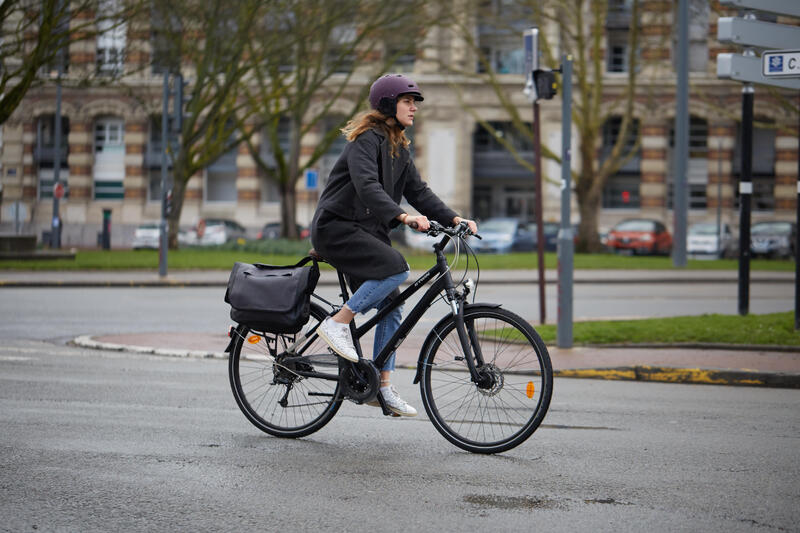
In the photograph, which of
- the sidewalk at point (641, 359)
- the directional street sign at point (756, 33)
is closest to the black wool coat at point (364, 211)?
the sidewalk at point (641, 359)

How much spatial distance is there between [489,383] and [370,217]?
114 centimetres

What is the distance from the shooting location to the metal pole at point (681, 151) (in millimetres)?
28344

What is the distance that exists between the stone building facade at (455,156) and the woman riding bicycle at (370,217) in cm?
3820

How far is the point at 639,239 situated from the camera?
3822 cm

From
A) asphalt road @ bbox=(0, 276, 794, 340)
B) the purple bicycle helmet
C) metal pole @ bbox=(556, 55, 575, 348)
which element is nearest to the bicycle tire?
the purple bicycle helmet

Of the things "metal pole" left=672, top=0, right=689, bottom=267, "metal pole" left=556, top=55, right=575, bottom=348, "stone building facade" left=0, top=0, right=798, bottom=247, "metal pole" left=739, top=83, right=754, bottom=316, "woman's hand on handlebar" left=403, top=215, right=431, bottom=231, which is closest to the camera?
"woman's hand on handlebar" left=403, top=215, right=431, bottom=231

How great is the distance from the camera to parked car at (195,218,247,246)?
4403cm

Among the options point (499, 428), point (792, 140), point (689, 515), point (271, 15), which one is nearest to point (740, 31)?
point (499, 428)

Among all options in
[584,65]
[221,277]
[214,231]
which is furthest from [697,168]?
[221,277]

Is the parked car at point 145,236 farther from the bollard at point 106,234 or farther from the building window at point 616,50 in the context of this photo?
the building window at point 616,50

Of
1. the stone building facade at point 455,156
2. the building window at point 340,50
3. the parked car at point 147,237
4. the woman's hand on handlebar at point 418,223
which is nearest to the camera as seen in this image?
the woman's hand on handlebar at point 418,223

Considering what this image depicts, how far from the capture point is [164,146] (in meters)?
23.5

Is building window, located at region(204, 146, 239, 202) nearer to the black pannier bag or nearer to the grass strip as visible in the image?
the grass strip

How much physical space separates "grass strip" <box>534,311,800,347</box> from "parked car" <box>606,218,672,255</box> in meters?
25.6
